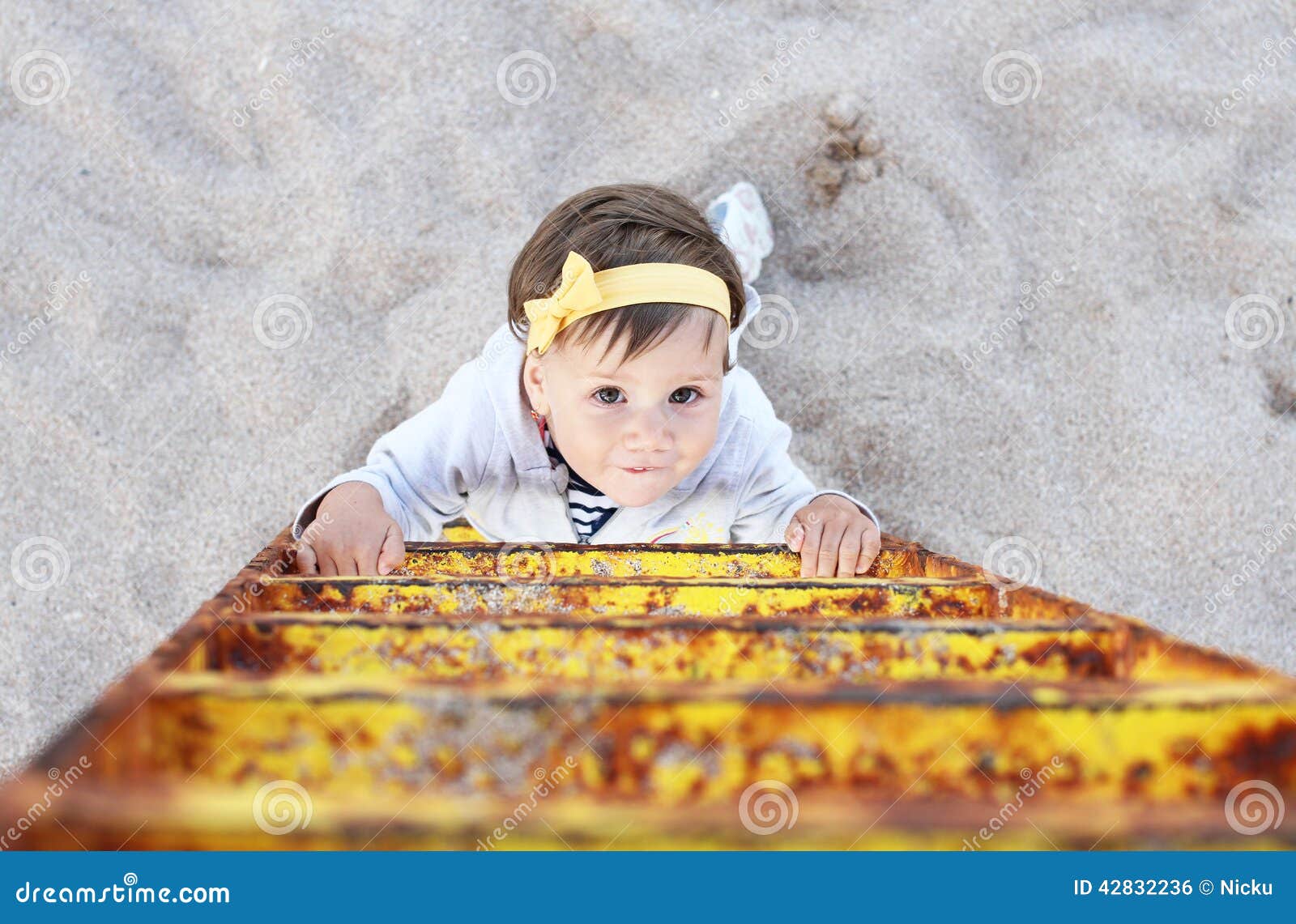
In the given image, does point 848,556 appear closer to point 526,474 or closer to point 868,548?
point 868,548

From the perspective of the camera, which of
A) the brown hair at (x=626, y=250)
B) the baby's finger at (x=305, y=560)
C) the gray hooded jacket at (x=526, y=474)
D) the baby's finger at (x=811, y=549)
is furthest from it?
the gray hooded jacket at (x=526, y=474)

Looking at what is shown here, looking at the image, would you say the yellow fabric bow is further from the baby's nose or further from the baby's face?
the baby's nose

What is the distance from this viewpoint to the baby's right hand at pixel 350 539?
4.50 feet

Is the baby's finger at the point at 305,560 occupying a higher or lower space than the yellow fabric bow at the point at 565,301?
lower

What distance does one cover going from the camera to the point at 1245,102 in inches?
100.0

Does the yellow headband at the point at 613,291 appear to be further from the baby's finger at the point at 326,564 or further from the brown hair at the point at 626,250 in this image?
the baby's finger at the point at 326,564

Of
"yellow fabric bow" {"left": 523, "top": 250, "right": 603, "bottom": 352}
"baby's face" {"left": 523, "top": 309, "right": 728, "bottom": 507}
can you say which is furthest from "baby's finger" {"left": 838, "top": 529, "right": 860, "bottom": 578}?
"yellow fabric bow" {"left": 523, "top": 250, "right": 603, "bottom": 352}

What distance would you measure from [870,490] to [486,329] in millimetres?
1015

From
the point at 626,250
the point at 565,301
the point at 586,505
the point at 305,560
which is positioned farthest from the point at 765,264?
the point at 305,560

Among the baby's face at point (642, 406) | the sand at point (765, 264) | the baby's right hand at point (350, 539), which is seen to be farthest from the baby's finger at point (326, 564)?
the sand at point (765, 264)

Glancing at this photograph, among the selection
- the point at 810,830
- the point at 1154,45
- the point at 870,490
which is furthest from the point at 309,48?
the point at 810,830

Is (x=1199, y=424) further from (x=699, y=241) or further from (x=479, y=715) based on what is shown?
(x=479, y=715)

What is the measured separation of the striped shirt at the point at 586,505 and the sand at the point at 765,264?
570mm

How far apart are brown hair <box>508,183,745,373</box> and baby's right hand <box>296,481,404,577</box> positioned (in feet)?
1.35
